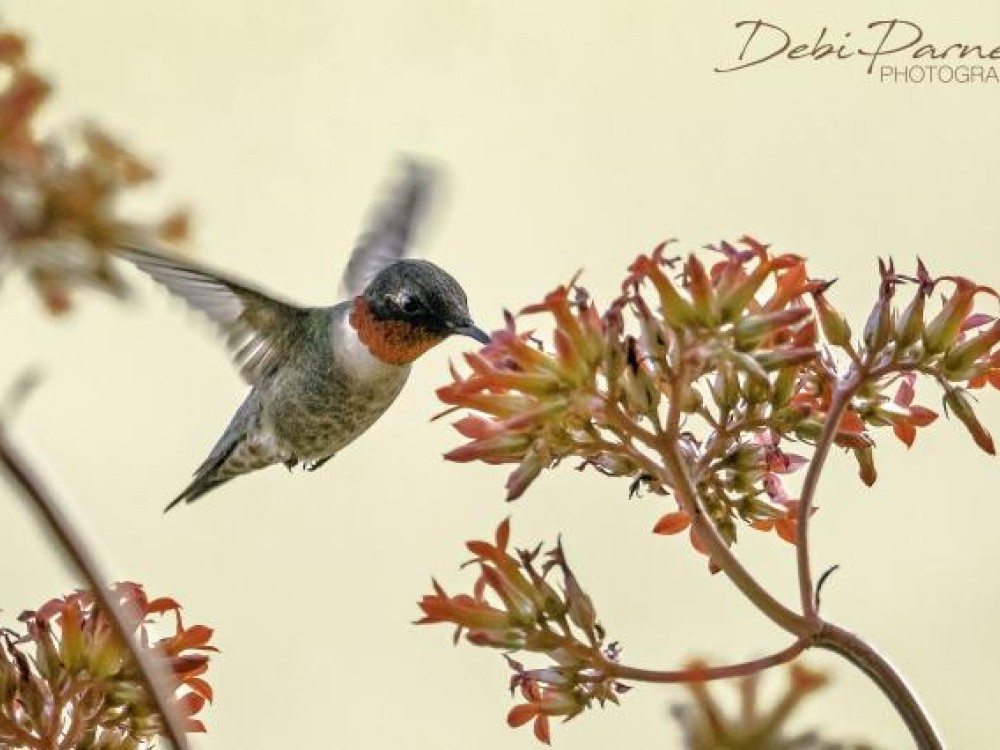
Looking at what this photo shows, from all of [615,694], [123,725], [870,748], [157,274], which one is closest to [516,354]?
[615,694]

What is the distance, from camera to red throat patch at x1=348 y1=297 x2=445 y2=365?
14.6 feet

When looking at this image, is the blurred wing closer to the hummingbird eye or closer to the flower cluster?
the hummingbird eye

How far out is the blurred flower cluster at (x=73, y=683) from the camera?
2379 millimetres

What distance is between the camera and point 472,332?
13.9ft

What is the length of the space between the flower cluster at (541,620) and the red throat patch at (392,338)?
2061mm

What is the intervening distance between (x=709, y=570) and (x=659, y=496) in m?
0.21

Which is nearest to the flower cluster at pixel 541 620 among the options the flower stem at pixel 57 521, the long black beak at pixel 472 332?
the flower stem at pixel 57 521

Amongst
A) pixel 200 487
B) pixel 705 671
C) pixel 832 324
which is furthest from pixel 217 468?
pixel 705 671

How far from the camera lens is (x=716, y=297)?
2234 millimetres

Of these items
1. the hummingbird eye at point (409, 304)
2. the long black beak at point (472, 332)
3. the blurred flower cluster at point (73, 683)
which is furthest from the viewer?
the hummingbird eye at point (409, 304)

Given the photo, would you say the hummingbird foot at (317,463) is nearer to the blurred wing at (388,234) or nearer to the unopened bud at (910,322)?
the blurred wing at (388,234)

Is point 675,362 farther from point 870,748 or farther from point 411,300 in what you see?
point 411,300

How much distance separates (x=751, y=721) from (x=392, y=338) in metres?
3.38

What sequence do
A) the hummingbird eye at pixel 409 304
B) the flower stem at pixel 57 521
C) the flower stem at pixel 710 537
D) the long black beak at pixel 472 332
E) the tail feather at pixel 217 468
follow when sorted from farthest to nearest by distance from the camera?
the tail feather at pixel 217 468
the hummingbird eye at pixel 409 304
the long black beak at pixel 472 332
the flower stem at pixel 710 537
the flower stem at pixel 57 521
